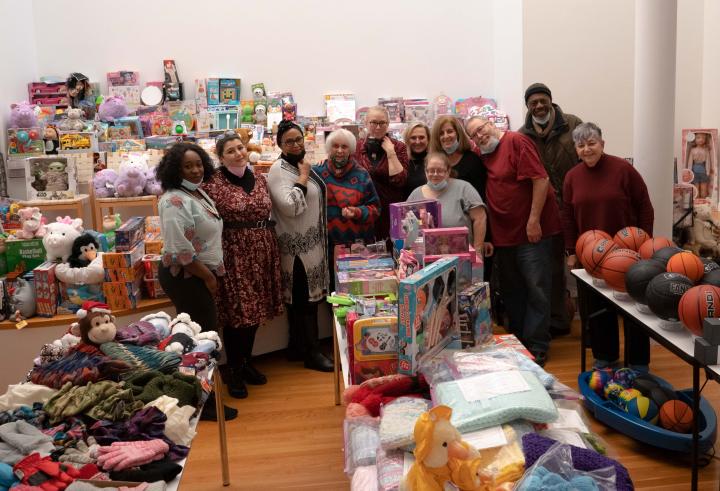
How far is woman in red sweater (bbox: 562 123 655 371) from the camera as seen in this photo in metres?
4.39

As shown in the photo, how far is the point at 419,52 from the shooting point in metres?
7.26

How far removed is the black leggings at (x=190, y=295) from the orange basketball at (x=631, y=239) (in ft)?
7.61

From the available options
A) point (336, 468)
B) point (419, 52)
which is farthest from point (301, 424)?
point (419, 52)

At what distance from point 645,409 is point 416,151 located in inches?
87.6

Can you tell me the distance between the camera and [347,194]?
187 inches

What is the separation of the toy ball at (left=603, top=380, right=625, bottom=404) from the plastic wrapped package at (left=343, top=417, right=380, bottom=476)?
6.46 ft

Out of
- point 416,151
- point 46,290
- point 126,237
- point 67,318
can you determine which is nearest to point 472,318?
point 416,151

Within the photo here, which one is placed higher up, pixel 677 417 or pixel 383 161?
pixel 383 161

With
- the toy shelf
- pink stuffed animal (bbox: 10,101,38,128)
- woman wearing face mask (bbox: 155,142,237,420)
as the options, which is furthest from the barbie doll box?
pink stuffed animal (bbox: 10,101,38,128)

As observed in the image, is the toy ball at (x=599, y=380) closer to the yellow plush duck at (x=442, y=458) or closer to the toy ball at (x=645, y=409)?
the toy ball at (x=645, y=409)

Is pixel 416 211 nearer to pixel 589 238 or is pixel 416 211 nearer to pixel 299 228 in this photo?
pixel 589 238

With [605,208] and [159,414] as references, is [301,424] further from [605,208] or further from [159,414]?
[605,208]

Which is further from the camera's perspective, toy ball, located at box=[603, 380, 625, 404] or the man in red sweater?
the man in red sweater

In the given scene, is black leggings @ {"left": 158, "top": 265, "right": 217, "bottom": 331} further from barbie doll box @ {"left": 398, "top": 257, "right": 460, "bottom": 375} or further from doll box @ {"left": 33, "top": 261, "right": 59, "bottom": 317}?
barbie doll box @ {"left": 398, "top": 257, "right": 460, "bottom": 375}
